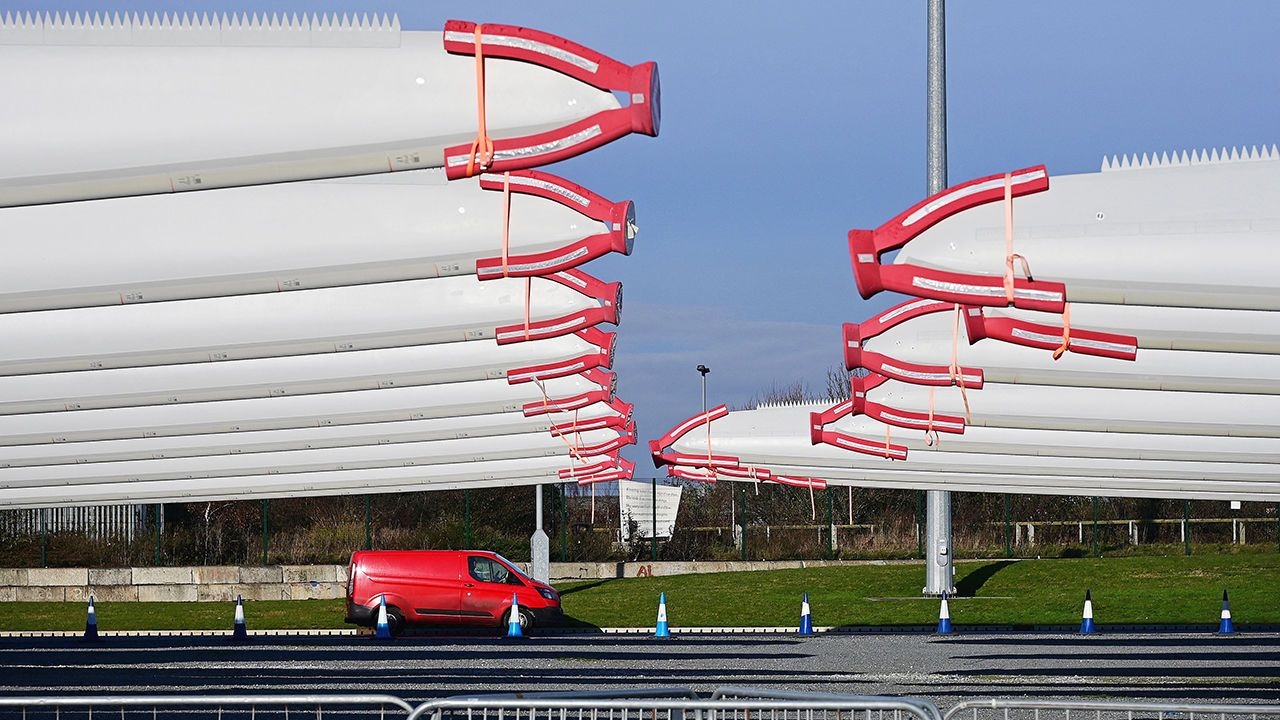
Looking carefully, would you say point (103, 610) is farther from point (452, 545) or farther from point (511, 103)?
point (511, 103)

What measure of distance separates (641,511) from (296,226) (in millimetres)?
32016

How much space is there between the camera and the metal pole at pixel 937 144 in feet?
99.0

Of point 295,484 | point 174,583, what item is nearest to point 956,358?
point 295,484

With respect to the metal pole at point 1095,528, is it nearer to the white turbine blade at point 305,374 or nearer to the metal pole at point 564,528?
the metal pole at point 564,528

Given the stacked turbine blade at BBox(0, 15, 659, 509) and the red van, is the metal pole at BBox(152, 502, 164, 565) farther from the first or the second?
the stacked turbine blade at BBox(0, 15, 659, 509)

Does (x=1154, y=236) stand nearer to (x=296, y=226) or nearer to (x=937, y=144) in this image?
(x=296, y=226)

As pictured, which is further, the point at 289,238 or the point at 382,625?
the point at 382,625

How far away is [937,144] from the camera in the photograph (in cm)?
3066

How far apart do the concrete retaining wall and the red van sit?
393 inches

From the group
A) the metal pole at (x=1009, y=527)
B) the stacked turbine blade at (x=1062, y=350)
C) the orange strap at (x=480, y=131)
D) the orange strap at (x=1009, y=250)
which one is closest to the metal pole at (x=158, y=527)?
the stacked turbine blade at (x=1062, y=350)

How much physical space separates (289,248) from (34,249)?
1.85 m

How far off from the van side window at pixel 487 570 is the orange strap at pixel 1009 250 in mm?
19191

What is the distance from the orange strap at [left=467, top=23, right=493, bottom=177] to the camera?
28.0 feet

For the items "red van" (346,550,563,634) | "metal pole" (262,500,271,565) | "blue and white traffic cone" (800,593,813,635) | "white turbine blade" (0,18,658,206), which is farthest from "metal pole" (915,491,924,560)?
"white turbine blade" (0,18,658,206)
